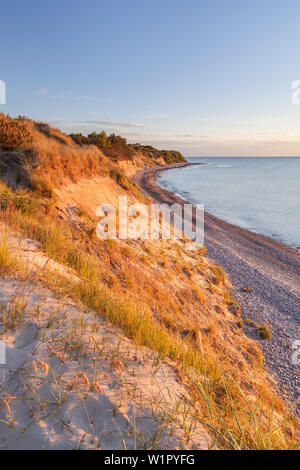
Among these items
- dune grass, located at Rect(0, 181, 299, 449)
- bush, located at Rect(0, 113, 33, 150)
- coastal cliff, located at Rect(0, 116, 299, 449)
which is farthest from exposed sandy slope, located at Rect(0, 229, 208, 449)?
bush, located at Rect(0, 113, 33, 150)

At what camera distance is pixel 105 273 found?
6.04m

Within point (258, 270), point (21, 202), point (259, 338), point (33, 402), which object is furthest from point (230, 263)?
point (33, 402)

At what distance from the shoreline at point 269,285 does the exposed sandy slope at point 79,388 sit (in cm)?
530

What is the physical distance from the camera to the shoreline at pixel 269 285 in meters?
6.83

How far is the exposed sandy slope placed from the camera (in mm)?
1742

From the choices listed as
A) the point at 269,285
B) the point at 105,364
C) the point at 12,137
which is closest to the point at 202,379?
the point at 105,364

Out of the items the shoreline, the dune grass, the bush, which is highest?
the bush

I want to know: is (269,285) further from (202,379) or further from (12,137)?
(12,137)

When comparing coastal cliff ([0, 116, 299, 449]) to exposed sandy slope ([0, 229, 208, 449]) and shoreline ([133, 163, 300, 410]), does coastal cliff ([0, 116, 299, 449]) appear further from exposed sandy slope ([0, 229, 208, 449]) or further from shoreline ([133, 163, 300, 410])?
shoreline ([133, 163, 300, 410])

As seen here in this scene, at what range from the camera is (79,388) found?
2092 mm

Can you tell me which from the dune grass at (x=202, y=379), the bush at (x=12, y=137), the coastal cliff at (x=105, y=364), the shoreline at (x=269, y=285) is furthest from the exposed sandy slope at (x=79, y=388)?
the bush at (x=12, y=137)

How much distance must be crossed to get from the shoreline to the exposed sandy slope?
5.30 meters
